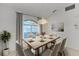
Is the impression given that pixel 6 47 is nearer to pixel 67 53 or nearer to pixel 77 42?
pixel 67 53

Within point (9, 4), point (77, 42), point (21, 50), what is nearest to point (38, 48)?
point (21, 50)

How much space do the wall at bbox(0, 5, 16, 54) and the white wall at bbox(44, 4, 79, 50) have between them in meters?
0.52

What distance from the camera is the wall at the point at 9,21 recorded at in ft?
5.83

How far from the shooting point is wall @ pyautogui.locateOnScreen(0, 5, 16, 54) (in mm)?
1777

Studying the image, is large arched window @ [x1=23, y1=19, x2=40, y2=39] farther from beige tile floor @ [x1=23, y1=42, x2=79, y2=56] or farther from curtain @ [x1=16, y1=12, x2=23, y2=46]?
beige tile floor @ [x1=23, y1=42, x2=79, y2=56]

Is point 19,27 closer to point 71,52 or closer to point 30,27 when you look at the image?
point 30,27

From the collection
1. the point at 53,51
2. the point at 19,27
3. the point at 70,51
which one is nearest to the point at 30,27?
the point at 19,27

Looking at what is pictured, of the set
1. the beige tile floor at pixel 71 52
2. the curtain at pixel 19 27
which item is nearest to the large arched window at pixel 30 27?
the curtain at pixel 19 27

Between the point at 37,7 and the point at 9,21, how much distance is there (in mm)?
490

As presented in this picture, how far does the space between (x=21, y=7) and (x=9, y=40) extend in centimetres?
55

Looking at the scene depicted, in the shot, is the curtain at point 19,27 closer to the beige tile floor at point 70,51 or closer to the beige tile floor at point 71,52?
the beige tile floor at point 70,51

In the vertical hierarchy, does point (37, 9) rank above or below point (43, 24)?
above

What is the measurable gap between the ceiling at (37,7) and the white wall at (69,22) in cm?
9

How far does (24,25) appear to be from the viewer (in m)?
1.84
